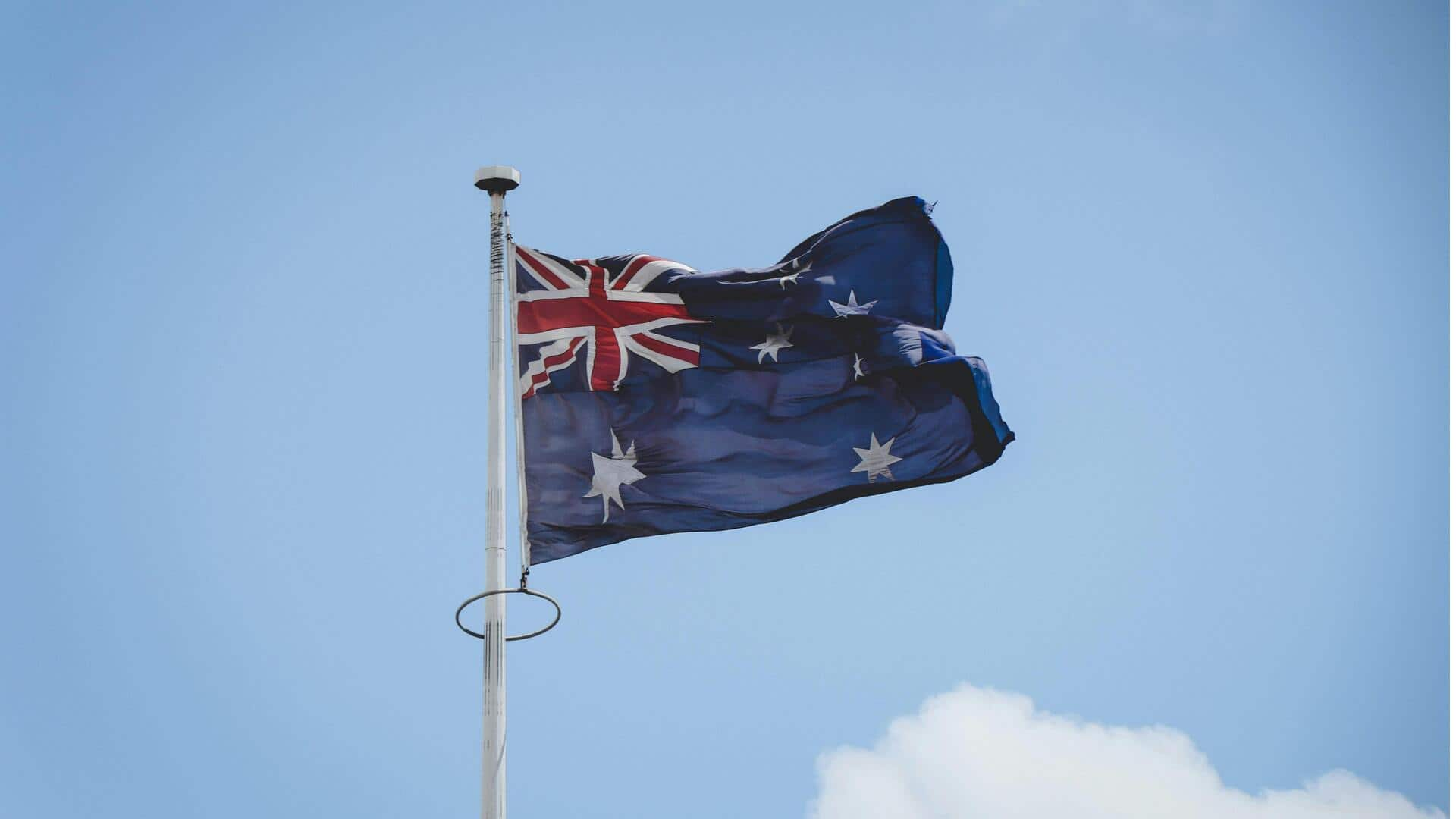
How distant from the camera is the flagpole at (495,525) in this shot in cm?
1938

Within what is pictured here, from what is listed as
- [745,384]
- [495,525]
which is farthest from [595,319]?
[495,525]

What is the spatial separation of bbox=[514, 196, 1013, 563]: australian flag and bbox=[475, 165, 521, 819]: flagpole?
1.29 meters

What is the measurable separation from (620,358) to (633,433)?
887 millimetres

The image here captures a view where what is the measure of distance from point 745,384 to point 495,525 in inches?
186

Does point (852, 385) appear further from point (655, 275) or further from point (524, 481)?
point (524, 481)

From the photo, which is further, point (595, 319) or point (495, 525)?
point (595, 319)

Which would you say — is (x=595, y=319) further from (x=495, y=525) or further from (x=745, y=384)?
(x=495, y=525)

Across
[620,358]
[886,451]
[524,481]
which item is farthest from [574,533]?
[886,451]

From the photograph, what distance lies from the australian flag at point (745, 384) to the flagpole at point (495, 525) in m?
1.29

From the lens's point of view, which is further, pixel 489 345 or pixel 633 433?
pixel 633 433

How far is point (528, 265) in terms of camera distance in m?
23.2

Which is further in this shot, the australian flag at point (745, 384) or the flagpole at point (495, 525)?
the australian flag at point (745, 384)

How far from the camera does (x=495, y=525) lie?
2027cm

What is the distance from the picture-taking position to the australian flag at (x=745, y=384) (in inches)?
911
